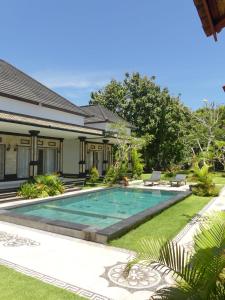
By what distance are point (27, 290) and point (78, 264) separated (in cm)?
140

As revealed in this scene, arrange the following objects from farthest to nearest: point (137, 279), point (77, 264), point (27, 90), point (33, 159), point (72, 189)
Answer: point (27, 90) < point (72, 189) < point (33, 159) < point (77, 264) < point (137, 279)

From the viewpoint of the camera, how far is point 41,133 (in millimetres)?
19031

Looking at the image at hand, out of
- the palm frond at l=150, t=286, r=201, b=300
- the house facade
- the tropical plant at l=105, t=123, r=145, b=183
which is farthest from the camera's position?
the tropical plant at l=105, t=123, r=145, b=183

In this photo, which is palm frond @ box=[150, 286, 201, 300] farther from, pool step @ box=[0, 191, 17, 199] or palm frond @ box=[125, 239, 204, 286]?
pool step @ box=[0, 191, 17, 199]

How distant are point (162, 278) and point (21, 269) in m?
2.86

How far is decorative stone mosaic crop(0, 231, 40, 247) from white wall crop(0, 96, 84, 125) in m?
10.7

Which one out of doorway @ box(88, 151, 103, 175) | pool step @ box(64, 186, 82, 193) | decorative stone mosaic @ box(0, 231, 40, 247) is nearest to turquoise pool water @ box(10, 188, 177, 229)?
pool step @ box(64, 186, 82, 193)

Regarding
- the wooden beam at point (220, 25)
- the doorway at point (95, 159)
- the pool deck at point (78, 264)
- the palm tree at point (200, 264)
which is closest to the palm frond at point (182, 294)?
the palm tree at point (200, 264)

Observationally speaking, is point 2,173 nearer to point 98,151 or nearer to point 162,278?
point 98,151

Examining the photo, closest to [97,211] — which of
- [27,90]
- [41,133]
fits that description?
[41,133]

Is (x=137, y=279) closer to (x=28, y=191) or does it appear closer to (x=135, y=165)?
(x=28, y=191)

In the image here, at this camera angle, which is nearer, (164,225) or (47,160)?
(164,225)

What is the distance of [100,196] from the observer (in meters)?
16.6

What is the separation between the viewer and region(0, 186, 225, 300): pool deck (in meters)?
4.90
